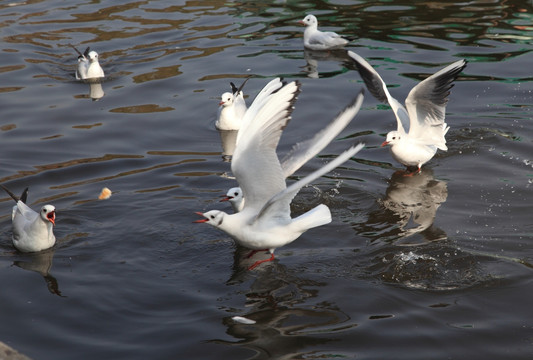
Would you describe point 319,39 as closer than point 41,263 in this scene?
No

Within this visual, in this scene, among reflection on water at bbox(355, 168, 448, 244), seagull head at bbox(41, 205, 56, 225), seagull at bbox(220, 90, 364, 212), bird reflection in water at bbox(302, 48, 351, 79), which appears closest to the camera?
seagull at bbox(220, 90, 364, 212)

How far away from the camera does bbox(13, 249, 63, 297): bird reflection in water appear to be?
7.71m

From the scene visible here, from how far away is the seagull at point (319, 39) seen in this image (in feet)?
52.3

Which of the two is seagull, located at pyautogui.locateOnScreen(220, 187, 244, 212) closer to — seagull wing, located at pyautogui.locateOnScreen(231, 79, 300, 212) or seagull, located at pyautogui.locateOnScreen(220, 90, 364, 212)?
seagull, located at pyautogui.locateOnScreen(220, 90, 364, 212)

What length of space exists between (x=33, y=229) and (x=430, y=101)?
543 centimetres

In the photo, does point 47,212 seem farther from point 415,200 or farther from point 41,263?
point 415,200

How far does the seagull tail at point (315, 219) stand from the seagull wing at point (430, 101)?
3169mm

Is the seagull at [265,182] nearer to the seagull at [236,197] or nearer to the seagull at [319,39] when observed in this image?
the seagull at [236,197]

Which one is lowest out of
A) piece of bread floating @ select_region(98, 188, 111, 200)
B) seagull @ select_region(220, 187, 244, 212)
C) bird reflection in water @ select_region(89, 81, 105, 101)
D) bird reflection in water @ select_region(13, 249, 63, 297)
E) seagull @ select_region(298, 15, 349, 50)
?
bird reflection in water @ select_region(13, 249, 63, 297)

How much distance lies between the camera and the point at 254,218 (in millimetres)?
7508

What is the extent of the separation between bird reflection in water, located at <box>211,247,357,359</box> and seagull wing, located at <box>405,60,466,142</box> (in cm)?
348

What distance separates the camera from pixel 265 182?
7.46 metres

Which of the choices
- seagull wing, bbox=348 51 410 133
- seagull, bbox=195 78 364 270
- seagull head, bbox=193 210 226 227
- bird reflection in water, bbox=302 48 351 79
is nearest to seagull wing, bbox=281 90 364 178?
seagull, bbox=195 78 364 270

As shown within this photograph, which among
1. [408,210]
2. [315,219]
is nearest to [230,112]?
[408,210]
